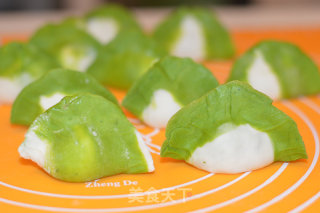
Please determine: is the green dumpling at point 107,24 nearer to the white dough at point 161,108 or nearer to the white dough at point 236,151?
the white dough at point 161,108

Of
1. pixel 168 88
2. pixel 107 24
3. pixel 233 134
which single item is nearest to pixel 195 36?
pixel 107 24

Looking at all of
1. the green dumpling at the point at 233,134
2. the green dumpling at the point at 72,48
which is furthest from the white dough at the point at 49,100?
the green dumpling at the point at 72,48

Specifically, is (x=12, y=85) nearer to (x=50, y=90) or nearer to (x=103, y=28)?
(x=50, y=90)

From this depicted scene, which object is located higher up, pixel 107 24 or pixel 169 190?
pixel 107 24

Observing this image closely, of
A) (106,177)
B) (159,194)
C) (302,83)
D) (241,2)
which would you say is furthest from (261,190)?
(241,2)

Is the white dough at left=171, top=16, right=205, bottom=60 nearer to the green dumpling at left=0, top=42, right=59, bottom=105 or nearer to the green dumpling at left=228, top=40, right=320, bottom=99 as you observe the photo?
the green dumpling at left=228, top=40, right=320, bottom=99
